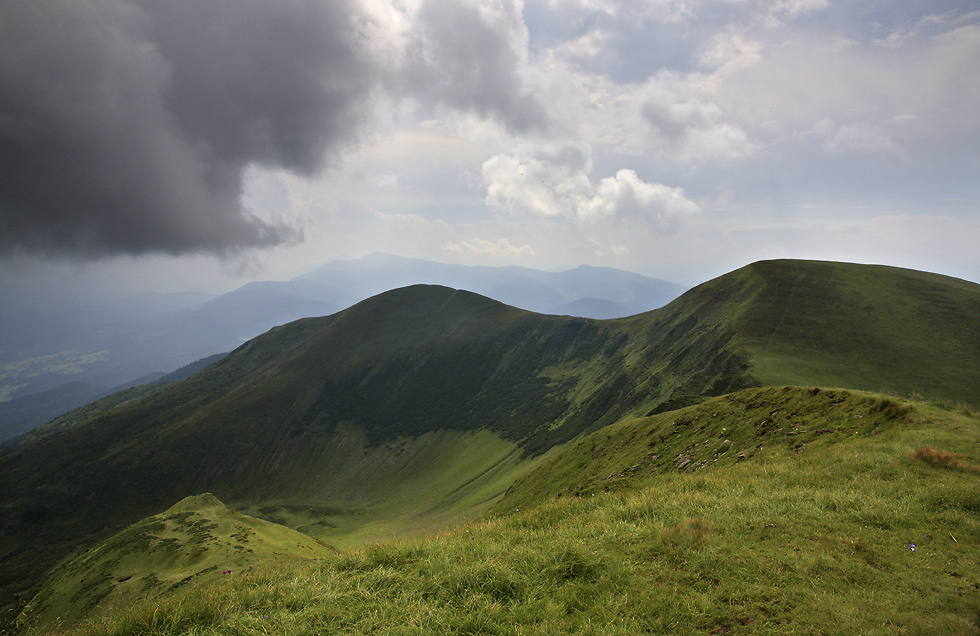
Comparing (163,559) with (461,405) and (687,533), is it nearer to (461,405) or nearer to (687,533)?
(687,533)

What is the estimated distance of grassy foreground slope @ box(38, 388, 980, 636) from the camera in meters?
7.35

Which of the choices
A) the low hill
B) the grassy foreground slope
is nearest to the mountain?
the low hill

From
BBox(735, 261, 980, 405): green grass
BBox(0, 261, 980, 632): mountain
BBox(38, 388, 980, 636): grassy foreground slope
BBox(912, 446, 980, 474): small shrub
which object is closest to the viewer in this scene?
BBox(38, 388, 980, 636): grassy foreground slope

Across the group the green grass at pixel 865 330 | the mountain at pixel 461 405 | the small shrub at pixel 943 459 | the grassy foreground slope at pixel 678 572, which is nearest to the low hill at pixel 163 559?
the grassy foreground slope at pixel 678 572

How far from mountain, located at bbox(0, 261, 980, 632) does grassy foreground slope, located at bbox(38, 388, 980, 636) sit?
165 ft

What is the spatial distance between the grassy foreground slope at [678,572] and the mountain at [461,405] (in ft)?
165

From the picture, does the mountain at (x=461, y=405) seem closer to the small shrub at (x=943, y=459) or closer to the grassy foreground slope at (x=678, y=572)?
the small shrub at (x=943, y=459)

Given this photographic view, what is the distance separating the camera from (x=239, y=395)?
18412cm

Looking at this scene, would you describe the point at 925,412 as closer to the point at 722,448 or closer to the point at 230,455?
the point at 722,448

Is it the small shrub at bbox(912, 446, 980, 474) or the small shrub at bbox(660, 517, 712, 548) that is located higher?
the small shrub at bbox(912, 446, 980, 474)

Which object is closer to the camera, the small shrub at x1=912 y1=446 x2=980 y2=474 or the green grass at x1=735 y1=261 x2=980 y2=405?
the small shrub at x1=912 y1=446 x2=980 y2=474

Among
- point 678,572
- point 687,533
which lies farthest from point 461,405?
point 678,572

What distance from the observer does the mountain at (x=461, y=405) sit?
73250 millimetres

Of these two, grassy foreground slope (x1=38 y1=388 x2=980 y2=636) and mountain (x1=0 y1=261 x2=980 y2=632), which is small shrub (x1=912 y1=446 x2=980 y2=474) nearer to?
grassy foreground slope (x1=38 y1=388 x2=980 y2=636)
